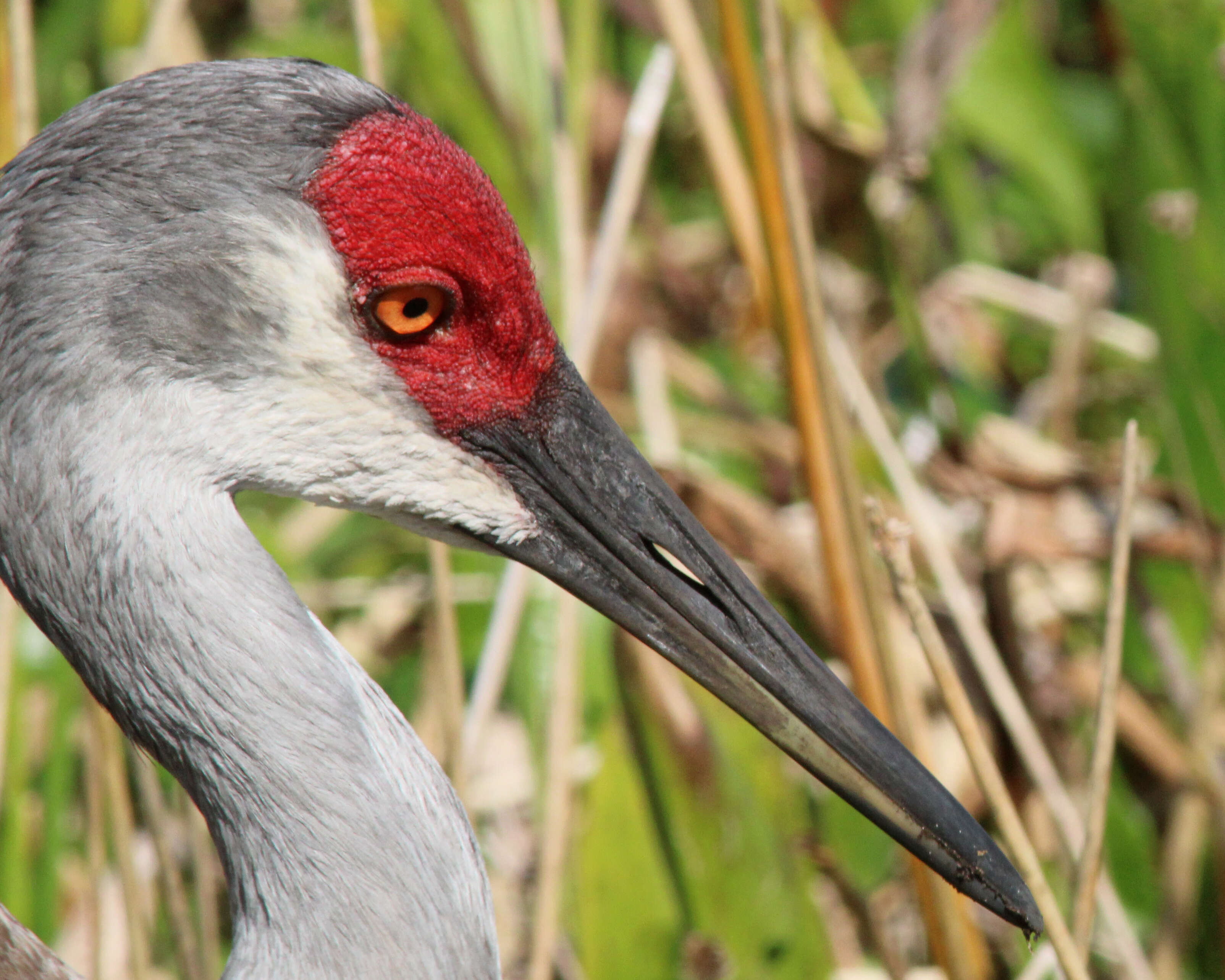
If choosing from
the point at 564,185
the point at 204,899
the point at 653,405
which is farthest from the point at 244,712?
the point at 653,405

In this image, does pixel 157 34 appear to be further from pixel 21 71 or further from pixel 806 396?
pixel 806 396

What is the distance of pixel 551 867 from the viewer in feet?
5.18

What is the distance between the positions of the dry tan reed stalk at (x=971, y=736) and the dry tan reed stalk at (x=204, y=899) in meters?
0.91

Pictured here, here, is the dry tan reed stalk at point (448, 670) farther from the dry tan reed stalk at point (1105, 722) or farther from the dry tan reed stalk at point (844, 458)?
the dry tan reed stalk at point (1105, 722)

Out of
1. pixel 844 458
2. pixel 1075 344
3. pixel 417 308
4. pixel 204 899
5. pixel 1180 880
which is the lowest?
pixel 1180 880

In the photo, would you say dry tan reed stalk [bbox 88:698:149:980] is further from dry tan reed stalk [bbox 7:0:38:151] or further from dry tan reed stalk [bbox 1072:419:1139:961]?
dry tan reed stalk [bbox 1072:419:1139:961]

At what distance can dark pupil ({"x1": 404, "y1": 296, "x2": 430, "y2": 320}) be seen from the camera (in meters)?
1.11

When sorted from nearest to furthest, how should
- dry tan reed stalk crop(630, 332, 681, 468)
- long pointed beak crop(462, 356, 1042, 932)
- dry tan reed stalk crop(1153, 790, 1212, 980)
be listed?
long pointed beak crop(462, 356, 1042, 932) → dry tan reed stalk crop(1153, 790, 1212, 980) → dry tan reed stalk crop(630, 332, 681, 468)

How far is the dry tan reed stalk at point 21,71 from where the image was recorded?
151 centimetres

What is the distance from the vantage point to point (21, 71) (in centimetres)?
154

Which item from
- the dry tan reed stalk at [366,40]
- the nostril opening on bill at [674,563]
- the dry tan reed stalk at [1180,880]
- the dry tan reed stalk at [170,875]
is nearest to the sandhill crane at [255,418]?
the nostril opening on bill at [674,563]

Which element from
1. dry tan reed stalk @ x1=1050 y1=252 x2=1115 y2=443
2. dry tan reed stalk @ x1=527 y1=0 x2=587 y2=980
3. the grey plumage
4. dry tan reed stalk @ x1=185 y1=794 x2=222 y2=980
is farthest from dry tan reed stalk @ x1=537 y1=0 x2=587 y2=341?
dry tan reed stalk @ x1=1050 y1=252 x2=1115 y2=443

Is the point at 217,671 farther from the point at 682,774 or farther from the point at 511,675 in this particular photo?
the point at 511,675

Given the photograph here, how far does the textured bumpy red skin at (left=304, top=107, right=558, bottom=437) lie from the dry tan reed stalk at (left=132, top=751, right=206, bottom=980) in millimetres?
734
